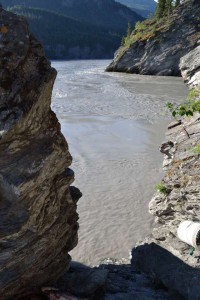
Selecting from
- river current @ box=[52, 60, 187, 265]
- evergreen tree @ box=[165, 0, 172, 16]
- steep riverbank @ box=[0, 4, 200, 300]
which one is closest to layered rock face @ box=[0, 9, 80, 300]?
steep riverbank @ box=[0, 4, 200, 300]

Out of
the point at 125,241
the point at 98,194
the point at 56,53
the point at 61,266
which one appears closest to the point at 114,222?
the point at 125,241

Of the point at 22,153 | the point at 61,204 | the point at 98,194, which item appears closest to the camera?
the point at 22,153

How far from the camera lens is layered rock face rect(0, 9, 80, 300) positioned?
668cm

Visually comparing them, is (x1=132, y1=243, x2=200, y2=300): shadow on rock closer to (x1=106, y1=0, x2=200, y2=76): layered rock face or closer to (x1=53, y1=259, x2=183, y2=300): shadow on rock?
(x1=53, y1=259, x2=183, y2=300): shadow on rock

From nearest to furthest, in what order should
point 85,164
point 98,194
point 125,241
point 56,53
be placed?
point 125,241 → point 98,194 → point 85,164 → point 56,53

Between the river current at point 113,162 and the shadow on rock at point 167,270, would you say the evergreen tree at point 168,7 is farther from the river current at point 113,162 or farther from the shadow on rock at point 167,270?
the shadow on rock at point 167,270

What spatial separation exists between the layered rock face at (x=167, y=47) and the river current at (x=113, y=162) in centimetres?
2787

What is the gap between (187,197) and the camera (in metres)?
11.9

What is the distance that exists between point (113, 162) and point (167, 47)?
2153 inches

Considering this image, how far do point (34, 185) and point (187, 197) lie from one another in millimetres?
6240

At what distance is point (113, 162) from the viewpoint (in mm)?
20016

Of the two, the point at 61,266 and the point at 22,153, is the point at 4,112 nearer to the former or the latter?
the point at 22,153

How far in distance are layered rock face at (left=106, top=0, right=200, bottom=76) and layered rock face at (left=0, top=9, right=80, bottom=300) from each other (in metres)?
60.6

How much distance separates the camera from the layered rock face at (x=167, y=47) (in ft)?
222
